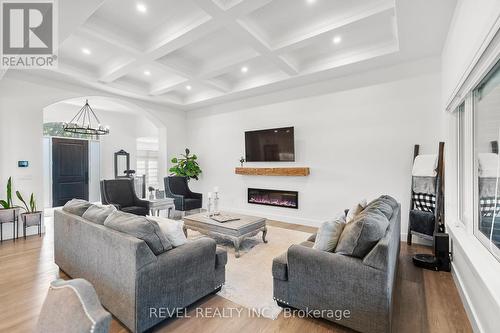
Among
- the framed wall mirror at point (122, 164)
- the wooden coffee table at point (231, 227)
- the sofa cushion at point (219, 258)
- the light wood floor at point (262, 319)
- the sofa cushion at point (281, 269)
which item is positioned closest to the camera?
the light wood floor at point (262, 319)

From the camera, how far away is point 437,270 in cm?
299

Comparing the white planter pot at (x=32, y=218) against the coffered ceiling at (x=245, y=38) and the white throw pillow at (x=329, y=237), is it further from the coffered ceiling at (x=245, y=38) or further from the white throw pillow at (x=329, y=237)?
the white throw pillow at (x=329, y=237)

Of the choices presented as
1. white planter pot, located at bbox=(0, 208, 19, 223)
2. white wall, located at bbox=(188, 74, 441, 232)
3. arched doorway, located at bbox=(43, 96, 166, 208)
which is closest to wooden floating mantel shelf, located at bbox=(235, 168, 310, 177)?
white wall, located at bbox=(188, 74, 441, 232)

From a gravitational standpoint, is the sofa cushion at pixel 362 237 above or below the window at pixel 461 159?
below

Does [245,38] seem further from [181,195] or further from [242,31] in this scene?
[181,195]

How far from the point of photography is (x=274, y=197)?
18.6ft

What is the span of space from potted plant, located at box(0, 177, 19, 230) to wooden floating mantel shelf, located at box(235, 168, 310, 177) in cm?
423

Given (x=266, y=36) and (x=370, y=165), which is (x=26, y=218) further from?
(x=370, y=165)

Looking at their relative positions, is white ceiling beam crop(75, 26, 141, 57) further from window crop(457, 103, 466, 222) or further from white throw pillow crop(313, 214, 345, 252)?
window crop(457, 103, 466, 222)

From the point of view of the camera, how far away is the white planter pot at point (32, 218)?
423 centimetres

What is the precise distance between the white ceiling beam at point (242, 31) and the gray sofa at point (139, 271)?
2.56 m

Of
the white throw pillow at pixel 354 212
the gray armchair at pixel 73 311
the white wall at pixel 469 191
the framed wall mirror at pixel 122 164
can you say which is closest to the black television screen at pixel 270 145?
the white throw pillow at pixel 354 212

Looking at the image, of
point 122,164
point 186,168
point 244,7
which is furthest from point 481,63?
point 122,164

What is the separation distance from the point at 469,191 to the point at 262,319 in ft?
8.03
